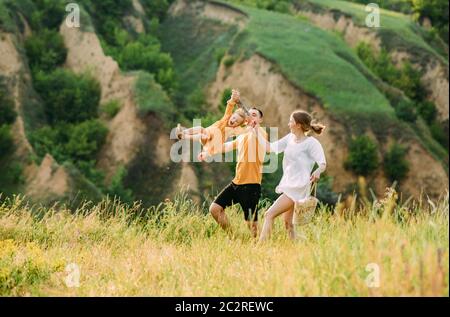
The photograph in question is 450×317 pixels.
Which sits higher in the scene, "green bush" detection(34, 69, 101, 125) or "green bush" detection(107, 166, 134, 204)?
"green bush" detection(34, 69, 101, 125)

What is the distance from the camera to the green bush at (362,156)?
33.9 metres

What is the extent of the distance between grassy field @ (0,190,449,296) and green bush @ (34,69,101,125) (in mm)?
23353

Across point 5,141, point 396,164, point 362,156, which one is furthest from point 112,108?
point 396,164

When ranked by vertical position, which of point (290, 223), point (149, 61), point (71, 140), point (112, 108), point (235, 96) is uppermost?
point (149, 61)

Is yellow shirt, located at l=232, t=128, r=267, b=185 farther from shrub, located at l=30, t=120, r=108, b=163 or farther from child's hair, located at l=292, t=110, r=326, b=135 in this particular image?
shrub, located at l=30, t=120, r=108, b=163

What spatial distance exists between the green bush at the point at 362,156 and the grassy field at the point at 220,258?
25.1m

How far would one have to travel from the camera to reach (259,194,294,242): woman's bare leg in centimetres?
789

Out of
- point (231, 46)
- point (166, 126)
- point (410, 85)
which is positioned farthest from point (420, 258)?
point (410, 85)

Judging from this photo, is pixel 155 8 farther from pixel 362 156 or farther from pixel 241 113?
pixel 241 113

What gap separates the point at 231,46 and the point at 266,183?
13319 millimetres

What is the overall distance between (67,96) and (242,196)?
2521cm

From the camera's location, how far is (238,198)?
27.9ft

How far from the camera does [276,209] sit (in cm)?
792

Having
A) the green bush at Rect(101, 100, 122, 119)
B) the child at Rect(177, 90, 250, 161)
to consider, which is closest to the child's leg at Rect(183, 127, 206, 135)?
the child at Rect(177, 90, 250, 161)
